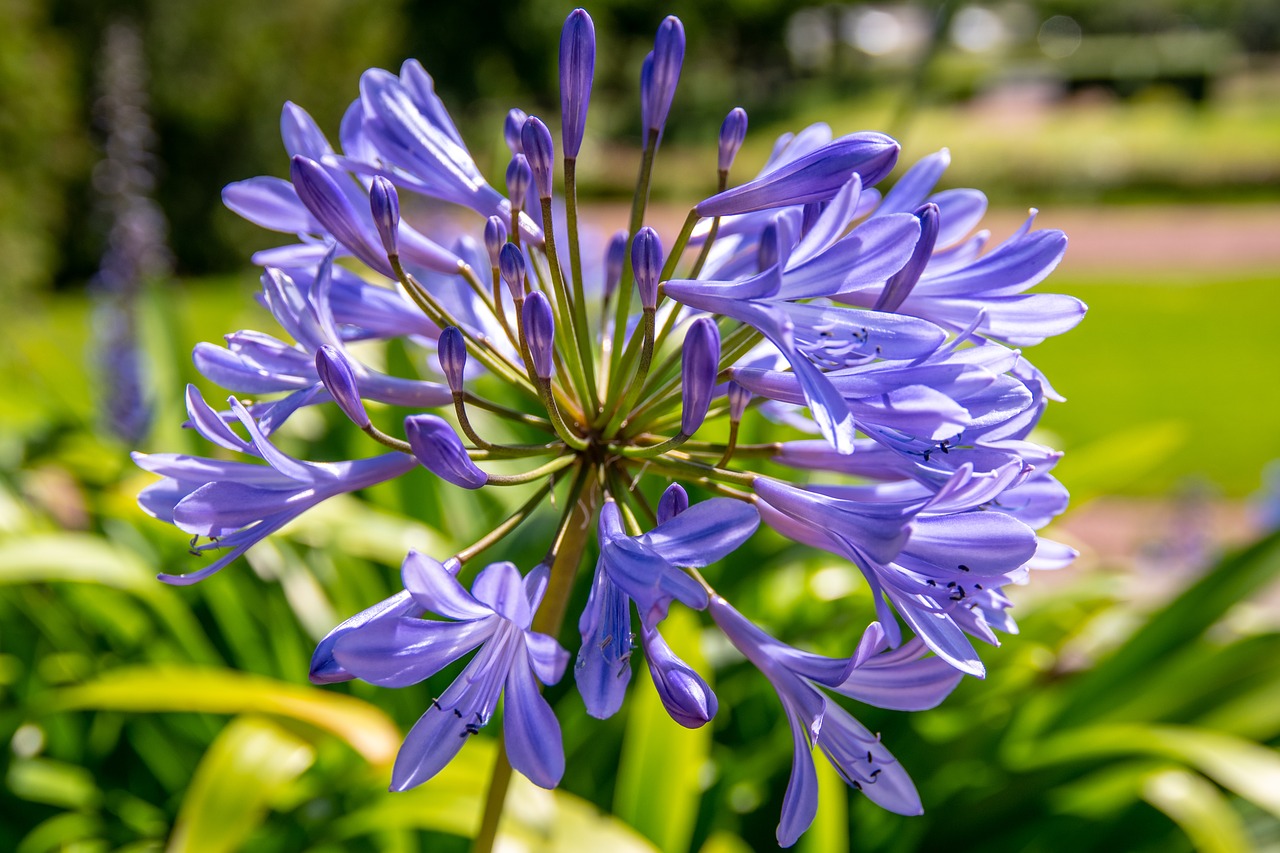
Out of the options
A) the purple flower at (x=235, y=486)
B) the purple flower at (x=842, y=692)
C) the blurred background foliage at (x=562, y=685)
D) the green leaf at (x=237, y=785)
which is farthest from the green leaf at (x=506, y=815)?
the purple flower at (x=235, y=486)

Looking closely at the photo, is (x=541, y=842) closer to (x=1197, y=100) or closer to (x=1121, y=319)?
(x=1121, y=319)

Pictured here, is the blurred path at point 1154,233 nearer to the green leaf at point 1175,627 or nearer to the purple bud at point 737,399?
the green leaf at point 1175,627

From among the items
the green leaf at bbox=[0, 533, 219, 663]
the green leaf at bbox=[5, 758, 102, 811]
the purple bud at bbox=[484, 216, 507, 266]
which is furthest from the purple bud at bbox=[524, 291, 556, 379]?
the green leaf at bbox=[5, 758, 102, 811]

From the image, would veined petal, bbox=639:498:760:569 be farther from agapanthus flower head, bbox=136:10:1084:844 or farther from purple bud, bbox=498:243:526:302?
purple bud, bbox=498:243:526:302

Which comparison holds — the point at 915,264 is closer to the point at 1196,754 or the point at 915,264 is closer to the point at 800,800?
the point at 800,800

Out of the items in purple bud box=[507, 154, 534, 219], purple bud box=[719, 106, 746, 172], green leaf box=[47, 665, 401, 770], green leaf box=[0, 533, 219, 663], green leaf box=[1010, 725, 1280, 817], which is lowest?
green leaf box=[0, 533, 219, 663]

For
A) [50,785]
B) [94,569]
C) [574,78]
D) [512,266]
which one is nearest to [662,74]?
[574,78]
